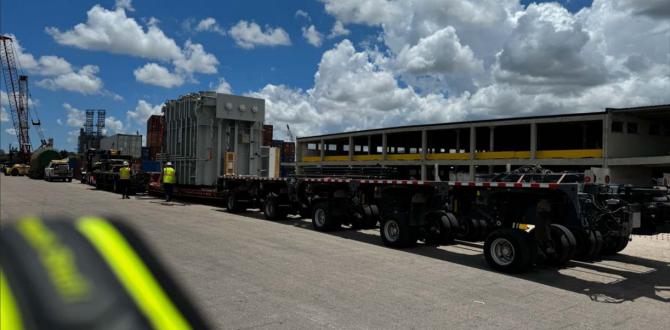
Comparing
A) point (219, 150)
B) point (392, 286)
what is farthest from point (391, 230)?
point (219, 150)

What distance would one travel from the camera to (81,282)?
1304 mm

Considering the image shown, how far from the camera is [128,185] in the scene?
85.4 ft

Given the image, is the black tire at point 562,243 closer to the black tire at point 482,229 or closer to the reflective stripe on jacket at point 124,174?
the black tire at point 482,229

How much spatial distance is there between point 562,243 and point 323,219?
6279 millimetres

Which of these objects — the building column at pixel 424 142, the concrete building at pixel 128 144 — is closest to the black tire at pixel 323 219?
the concrete building at pixel 128 144

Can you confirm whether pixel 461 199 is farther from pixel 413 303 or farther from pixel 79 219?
pixel 79 219

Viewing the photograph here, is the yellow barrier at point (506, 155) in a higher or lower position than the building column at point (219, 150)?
higher

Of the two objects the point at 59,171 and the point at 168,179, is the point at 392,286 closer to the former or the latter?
the point at 168,179

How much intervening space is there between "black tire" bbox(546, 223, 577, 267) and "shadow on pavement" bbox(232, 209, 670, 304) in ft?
0.73

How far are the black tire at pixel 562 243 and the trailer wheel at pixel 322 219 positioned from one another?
229 inches

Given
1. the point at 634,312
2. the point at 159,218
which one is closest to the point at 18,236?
the point at 634,312

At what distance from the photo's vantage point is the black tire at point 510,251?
8594 mm

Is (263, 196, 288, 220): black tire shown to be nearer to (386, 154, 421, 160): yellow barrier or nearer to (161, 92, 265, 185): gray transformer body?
(161, 92, 265, 185): gray transformer body

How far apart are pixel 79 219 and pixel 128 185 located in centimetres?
2639
